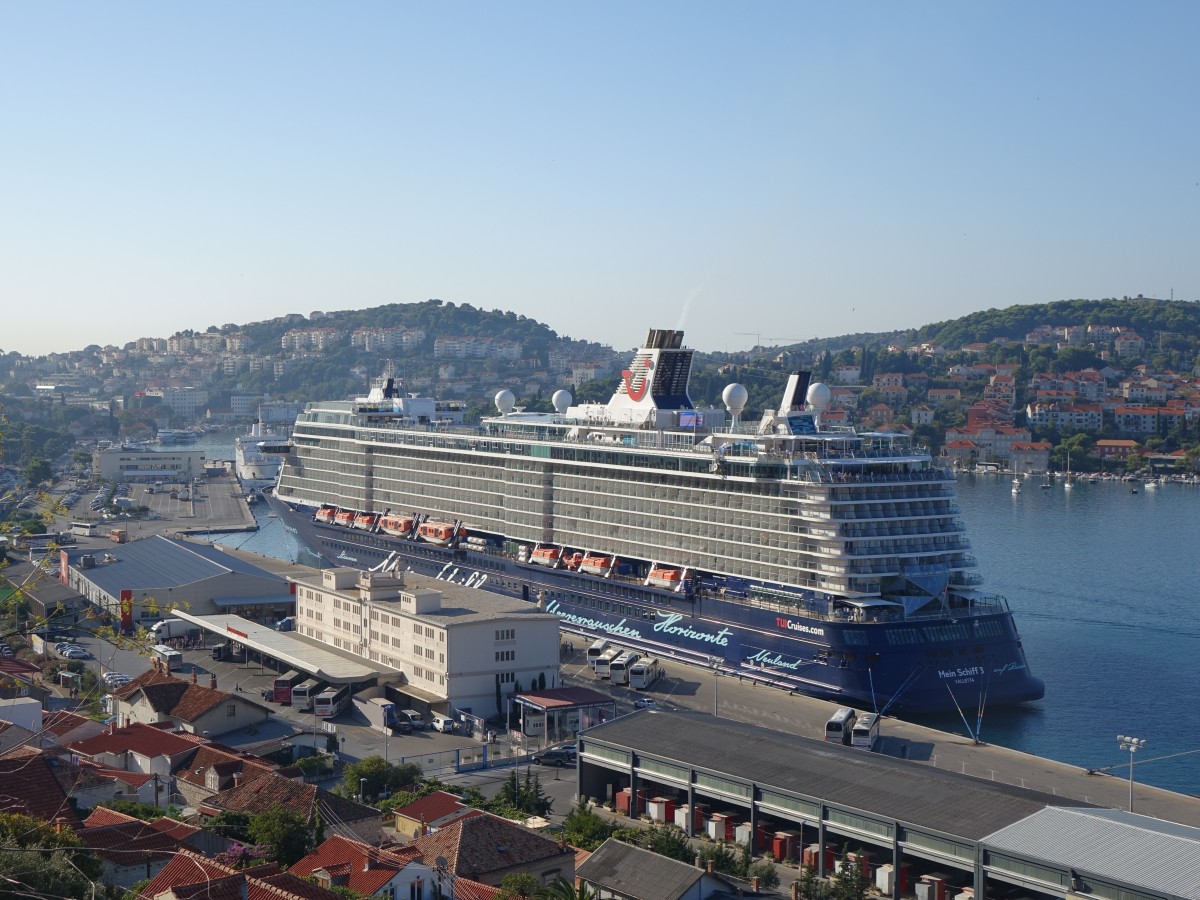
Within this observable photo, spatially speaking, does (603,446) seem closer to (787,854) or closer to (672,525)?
(672,525)

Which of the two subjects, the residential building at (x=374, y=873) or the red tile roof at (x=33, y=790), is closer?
the residential building at (x=374, y=873)

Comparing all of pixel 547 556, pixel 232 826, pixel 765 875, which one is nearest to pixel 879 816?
pixel 765 875

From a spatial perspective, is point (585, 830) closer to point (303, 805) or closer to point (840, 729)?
point (303, 805)

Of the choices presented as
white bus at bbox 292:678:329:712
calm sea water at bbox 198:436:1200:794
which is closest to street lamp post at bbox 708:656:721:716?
calm sea water at bbox 198:436:1200:794

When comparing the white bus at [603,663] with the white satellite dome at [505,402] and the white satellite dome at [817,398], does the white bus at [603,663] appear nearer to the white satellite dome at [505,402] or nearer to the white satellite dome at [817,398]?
the white satellite dome at [817,398]

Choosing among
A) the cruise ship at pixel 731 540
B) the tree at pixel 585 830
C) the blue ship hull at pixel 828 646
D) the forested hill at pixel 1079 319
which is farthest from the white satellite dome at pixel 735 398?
the forested hill at pixel 1079 319
